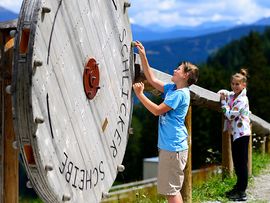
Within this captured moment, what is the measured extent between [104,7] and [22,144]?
121cm

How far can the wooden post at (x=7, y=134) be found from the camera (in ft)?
9.84

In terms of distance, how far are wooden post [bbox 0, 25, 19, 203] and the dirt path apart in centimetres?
346

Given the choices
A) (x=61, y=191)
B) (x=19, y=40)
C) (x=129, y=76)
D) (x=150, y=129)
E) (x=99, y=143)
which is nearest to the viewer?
(x=19, y=40)

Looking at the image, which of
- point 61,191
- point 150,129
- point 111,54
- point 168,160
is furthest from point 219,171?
point 150,129

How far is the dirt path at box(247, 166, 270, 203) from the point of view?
19.9 feet

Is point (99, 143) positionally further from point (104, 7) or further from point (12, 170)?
point (104, 7)

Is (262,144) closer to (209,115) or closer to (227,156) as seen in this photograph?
(227,156)

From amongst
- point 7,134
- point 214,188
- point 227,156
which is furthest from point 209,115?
point 7,134

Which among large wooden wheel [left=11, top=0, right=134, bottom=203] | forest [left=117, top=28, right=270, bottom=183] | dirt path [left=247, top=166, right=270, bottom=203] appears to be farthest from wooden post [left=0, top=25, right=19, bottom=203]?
forest [left=117, top=28, right=270, bottom=183]

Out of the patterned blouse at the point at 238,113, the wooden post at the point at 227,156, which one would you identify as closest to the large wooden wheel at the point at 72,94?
the patterned blouse at the point at 238,113

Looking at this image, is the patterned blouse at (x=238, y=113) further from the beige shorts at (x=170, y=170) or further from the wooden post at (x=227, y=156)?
the beige shorts at (x=170, y=170)

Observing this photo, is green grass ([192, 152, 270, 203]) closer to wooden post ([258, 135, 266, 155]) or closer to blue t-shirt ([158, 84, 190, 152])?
wooden post ([258, 135, 266, 155])

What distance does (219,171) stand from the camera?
739cm

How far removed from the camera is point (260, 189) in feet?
21.6
